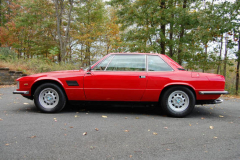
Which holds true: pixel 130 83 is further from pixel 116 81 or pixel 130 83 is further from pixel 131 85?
pixel 116 81

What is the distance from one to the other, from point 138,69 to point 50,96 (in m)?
2.26

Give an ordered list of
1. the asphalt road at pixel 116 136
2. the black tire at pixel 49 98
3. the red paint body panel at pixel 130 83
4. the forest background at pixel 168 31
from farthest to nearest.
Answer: the forest background at pixel 168 31
the black tire at pixel 49 98
the red paint body panel at pixel 130 83
the asphalt road at pixel 116 136

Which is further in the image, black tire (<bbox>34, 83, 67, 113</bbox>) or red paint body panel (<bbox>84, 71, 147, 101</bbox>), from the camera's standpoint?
black tire (<bbox>34, 83, 67, 113</bbox>)

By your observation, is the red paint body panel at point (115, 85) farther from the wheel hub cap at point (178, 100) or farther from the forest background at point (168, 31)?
the forest background at point (168, 31)

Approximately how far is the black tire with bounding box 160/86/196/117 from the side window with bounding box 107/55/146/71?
2.83 ft

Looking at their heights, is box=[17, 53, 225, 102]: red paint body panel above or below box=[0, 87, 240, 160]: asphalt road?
above

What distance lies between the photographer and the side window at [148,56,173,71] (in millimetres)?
4242

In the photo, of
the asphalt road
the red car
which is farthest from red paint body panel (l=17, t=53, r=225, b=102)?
the asphalt road

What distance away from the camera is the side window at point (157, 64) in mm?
4242

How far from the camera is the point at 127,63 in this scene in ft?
14.1

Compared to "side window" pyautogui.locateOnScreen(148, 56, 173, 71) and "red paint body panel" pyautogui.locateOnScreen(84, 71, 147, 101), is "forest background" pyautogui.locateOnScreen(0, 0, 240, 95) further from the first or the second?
"red paint body panel" pyautogui.locateOnScreen(84, 71, 147, 101)

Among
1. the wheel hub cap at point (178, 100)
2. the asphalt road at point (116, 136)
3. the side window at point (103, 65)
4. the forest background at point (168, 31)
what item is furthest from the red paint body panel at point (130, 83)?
the forest background at point (168, 31)

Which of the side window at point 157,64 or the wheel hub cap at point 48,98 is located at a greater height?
the side window at point 157,64

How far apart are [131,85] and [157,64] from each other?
2.78 ft
